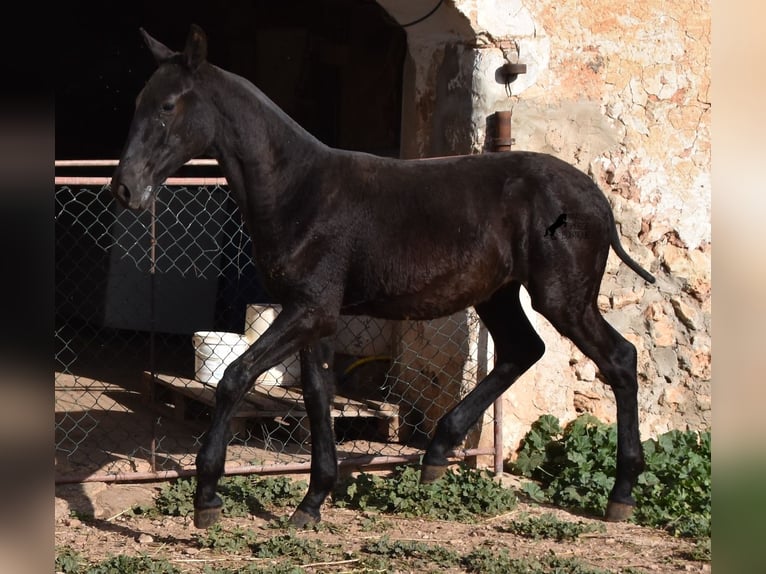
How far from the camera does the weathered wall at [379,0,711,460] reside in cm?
598

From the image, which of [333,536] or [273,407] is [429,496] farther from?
[273,407]

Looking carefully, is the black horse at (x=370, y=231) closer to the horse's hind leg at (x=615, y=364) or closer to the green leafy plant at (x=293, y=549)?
the horse's hind leg at (x=615, y=364)

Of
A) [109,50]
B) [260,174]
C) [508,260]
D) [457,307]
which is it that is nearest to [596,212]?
[508,260]

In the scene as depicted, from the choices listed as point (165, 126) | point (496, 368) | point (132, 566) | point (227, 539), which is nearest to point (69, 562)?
point (132, 566)

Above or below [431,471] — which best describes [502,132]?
above

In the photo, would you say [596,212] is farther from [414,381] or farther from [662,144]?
[414,381]

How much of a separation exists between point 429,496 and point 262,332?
2045 mm

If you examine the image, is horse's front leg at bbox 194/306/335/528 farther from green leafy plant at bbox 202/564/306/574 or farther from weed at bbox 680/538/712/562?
weed at bbox 680/538/712/562

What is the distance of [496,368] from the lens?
16.0ft

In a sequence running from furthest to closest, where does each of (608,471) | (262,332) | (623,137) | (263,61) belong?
(263,61) → (262,332) → (623,137) → (608,471)

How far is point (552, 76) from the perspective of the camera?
19.6 feet

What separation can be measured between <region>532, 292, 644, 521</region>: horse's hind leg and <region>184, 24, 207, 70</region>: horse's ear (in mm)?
1876

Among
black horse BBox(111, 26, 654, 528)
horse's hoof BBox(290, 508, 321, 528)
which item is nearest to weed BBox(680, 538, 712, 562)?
black horse BBox(111, 26, 654, 528)

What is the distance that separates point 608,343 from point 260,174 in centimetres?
187
